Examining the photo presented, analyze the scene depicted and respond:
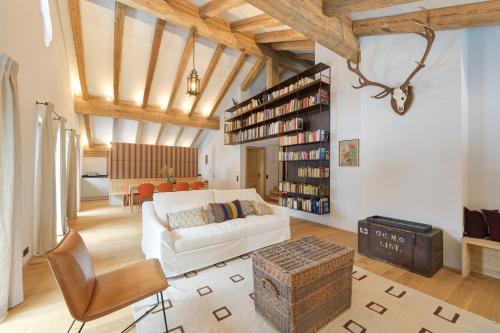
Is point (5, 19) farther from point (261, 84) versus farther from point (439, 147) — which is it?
point (261, 84)

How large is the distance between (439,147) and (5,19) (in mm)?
5242

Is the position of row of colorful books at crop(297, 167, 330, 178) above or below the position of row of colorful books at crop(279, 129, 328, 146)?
below

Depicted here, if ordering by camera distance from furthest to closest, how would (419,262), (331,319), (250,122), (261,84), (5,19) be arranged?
(261,84) → (250,122) → (419,262) → (5,19) → (331,319)

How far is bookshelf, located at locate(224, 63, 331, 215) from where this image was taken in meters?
4.35

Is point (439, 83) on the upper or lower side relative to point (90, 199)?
upper

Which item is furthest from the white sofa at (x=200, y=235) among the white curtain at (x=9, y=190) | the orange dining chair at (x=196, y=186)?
the orange dining chair at (x=196, y=186)

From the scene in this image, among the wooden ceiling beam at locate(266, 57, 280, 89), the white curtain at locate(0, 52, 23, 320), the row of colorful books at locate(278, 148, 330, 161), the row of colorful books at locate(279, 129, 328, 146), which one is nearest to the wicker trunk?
the white curtain at locate(0, 52, 23, 320)

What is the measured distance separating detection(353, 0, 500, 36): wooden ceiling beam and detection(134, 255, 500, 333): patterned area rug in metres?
3.10

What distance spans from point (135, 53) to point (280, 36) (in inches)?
148

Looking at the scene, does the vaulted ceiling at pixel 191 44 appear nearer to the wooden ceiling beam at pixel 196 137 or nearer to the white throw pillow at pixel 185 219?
the wooden ceiling beam at pixel 196 137

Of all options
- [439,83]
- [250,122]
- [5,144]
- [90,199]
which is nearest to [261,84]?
[250,122]

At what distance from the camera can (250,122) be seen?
Result: 6164mm

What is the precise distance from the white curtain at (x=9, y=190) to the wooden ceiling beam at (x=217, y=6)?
3282mm

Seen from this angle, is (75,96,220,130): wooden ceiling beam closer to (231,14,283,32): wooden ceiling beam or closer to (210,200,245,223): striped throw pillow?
(231,14,283,32): wooden ceiling beam
